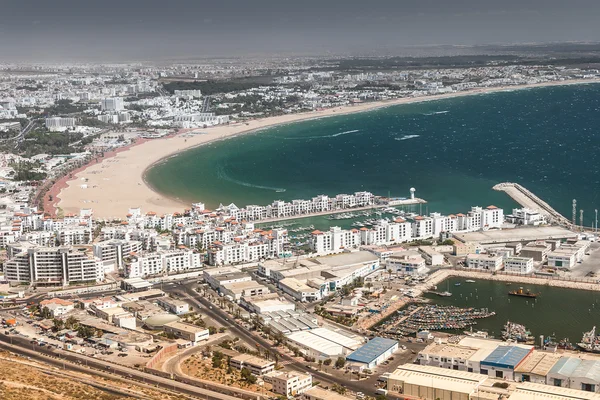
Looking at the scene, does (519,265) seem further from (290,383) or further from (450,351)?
(290,383)

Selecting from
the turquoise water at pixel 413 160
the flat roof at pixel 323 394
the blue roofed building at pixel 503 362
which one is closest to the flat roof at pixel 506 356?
the blue roofed building at pixel 503 362

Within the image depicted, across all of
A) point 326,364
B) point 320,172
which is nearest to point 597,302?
point 326,364

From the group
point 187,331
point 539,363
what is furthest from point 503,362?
point 187,331

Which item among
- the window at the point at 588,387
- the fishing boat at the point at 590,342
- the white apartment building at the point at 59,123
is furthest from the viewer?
the white apartment building at the point at 59,123

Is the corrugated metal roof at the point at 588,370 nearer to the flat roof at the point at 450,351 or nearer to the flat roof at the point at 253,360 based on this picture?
the flat roof at the point at 450,351

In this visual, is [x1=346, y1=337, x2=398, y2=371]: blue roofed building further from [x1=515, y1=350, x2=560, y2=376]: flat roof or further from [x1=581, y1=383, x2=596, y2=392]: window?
[x1=581, y1=383, x2=596, y2=392]: window
